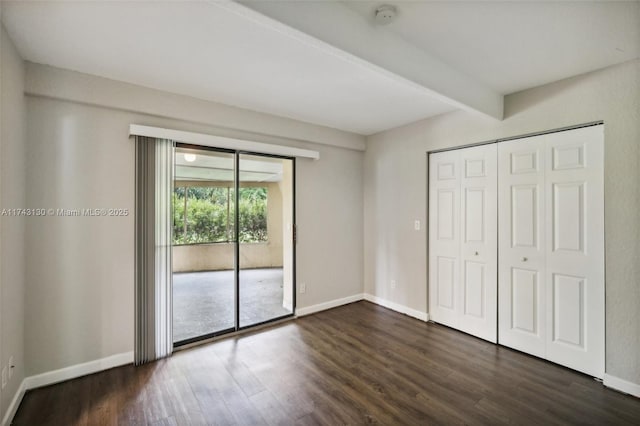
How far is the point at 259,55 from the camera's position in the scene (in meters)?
2.10

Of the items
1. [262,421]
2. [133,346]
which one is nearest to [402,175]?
[262,421]

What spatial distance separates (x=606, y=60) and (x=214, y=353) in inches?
167

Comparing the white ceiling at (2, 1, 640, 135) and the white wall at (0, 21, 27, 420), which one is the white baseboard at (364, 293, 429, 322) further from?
the white wall at (0, 21, 27, 420)

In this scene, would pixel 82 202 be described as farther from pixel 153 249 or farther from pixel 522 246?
pixel 522 246

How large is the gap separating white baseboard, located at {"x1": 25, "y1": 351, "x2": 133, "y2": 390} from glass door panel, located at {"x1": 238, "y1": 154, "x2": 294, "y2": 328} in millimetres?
1165

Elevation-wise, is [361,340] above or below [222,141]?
below


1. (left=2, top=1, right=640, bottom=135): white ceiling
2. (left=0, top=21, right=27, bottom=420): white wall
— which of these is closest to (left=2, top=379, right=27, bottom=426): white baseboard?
(left=0, top=21, right=27, bottom=420): white wall

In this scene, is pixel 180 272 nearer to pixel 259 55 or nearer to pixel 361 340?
pixel 361 340

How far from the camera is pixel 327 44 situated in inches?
62.8

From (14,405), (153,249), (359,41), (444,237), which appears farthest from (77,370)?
(444,237)

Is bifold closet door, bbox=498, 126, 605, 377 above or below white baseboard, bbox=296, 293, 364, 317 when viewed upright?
above

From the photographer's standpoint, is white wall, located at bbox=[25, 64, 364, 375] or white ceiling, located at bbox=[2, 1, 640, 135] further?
white wall, located at bbox=[25, 64, 364, 375]

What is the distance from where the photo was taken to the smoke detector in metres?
1.64

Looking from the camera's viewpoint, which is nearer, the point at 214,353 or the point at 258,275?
the point at 214,353
